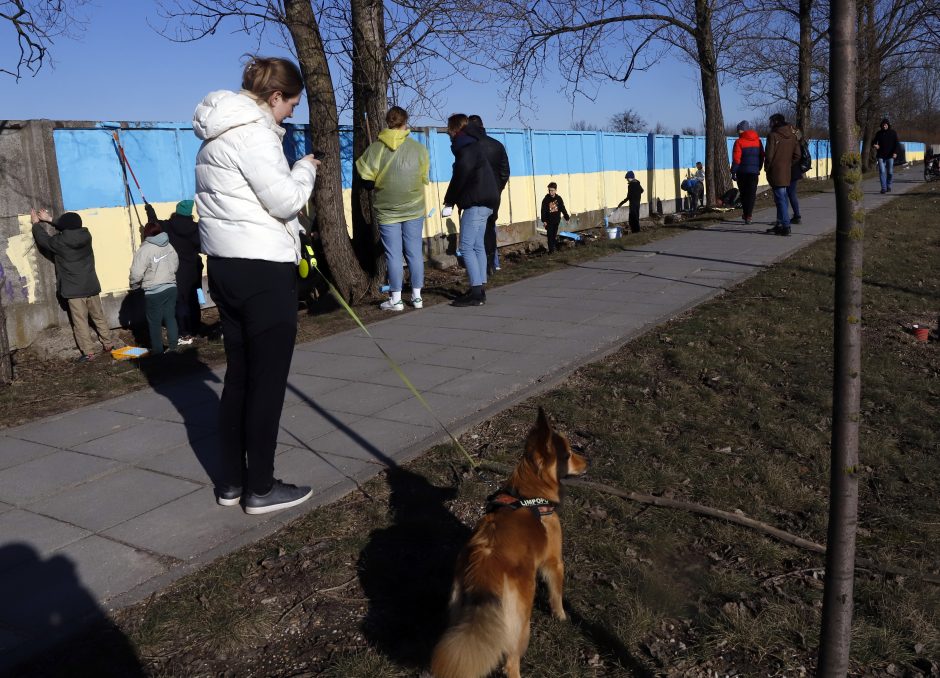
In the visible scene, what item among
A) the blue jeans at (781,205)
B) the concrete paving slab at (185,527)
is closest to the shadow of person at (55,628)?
the concrete paving slab at (185,527)

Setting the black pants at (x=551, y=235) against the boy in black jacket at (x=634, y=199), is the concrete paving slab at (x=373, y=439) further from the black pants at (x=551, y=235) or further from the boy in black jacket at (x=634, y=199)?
the boy in black jacket at (x=634, y=199)

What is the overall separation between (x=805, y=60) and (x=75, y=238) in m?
22.1

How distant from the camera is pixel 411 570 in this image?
3465 mm

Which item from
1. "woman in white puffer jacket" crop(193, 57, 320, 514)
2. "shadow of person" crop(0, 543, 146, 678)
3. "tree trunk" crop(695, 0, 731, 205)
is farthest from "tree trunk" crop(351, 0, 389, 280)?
"tree trunk" crop(695, 0, 731, 205)

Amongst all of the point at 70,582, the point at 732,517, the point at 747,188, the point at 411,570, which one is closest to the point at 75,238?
the point at 70,582

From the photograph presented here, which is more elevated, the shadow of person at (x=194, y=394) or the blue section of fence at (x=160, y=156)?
the blue section of fence at (x=160, y=156)

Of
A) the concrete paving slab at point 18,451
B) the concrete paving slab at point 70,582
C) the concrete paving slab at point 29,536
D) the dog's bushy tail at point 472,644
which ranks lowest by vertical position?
the concrete paving slab at point 70,582

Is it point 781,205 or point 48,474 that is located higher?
point 781,205

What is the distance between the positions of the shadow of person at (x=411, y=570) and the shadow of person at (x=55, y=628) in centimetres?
91

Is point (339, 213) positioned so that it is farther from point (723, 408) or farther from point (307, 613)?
point (307, 613)

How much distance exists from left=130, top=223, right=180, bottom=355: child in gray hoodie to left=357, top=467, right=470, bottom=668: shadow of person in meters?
5.40

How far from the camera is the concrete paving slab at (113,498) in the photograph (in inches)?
163

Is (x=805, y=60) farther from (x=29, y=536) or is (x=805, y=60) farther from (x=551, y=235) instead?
(x=29, y=536)

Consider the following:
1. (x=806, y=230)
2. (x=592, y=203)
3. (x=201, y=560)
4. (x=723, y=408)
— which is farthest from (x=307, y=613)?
(x=592, y=203)
